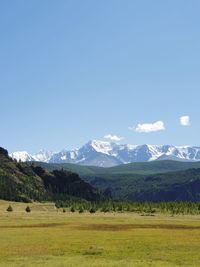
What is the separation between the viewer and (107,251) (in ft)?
189

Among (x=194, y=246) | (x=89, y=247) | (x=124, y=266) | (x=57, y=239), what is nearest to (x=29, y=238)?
(x=57, y=239)

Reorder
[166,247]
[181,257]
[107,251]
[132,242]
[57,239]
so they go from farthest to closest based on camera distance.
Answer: [57,239]
[132,242]
[166,247]
[107,251]
[181,257]

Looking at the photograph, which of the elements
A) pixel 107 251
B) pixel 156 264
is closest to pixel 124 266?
pixel 156 264

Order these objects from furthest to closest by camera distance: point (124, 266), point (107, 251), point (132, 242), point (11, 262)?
1. point (132, 242)
2. point (107, 251)
3. point (11, 262)
4. point (124, 266)

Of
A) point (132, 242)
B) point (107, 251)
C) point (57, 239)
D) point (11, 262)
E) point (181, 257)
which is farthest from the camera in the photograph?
point (57, 239)

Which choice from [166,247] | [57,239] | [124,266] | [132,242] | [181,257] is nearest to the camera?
[124,266]

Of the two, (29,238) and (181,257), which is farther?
(29,238)

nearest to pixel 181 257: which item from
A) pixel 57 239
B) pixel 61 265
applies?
pixel 61 265

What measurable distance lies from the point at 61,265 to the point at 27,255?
30.4 feet

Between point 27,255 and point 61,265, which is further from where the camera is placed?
point 27,255

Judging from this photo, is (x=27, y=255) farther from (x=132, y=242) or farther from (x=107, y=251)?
(x=132, y=242)

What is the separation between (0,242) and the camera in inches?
2694

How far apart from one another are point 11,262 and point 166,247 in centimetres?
2237

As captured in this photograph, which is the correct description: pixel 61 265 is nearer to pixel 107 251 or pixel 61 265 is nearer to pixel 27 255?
pixel 27 255
